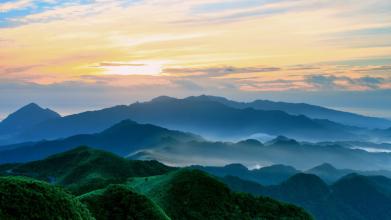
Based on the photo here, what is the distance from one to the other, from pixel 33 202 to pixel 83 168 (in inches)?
4055

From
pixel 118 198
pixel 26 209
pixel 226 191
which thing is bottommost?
pixel 226 191

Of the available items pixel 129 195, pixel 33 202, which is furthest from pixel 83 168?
pixel 33 202

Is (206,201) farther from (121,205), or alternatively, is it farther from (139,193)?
(121,205)

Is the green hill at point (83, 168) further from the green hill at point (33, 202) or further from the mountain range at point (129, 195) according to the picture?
the green hill at point (33, 202)

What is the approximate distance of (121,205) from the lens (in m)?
58.6

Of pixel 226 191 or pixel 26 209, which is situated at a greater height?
pixel 26 209

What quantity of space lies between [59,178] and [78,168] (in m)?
6.35

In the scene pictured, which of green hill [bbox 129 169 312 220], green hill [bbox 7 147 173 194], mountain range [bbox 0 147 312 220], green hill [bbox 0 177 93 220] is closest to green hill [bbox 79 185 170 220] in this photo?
mountain range [bbox 0 147 312 220]

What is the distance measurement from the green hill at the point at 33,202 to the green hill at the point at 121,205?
18.2m

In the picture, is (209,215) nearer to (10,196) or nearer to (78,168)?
(10,196)

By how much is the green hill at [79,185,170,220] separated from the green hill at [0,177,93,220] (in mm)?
18199

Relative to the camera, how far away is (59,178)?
5364 inches

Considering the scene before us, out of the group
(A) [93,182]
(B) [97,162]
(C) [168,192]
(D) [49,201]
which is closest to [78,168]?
(B) [97,162]

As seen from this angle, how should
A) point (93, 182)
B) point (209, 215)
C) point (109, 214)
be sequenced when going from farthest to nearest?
point (93, 182), point (209, 215), point (109, 214)
